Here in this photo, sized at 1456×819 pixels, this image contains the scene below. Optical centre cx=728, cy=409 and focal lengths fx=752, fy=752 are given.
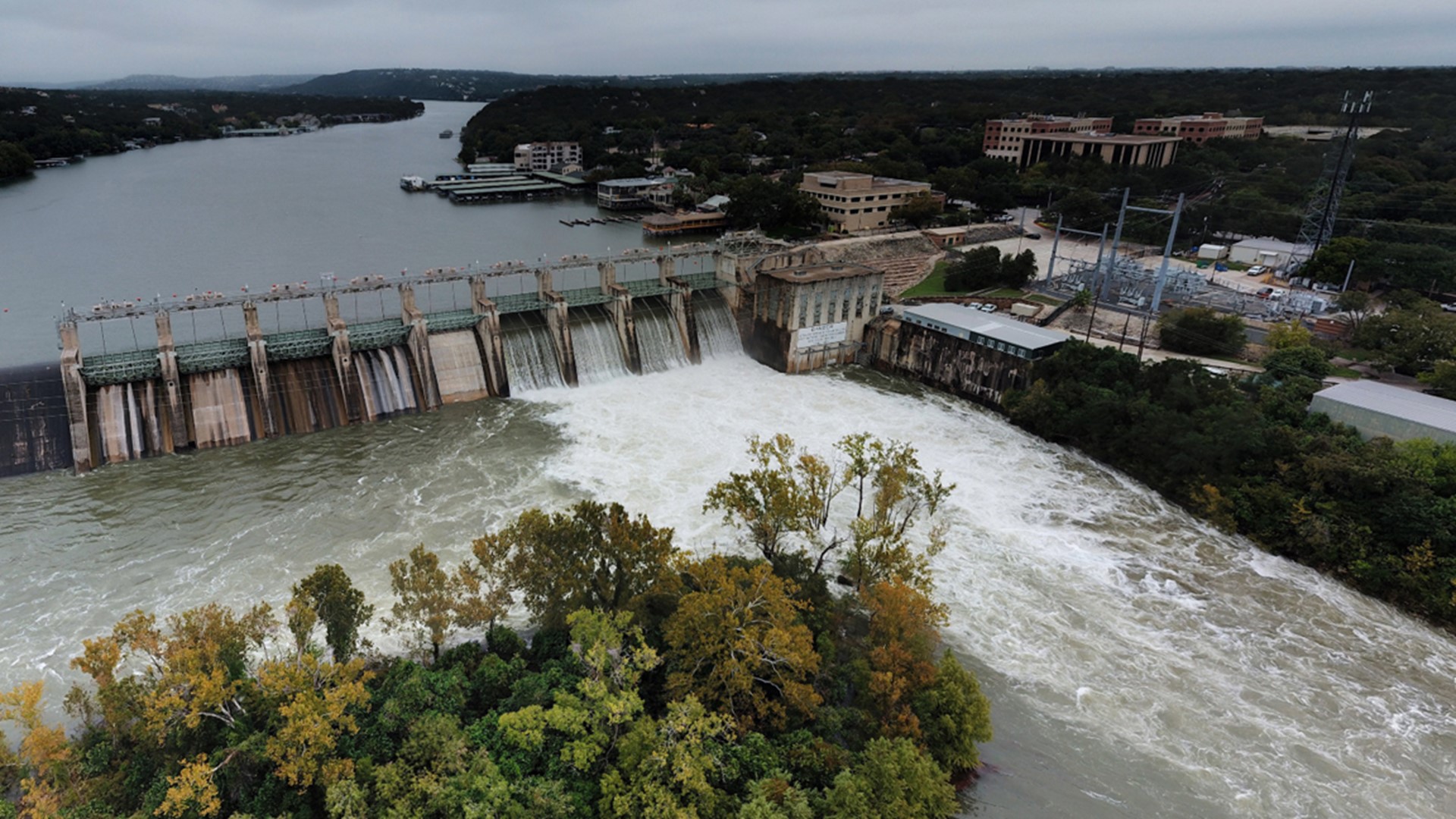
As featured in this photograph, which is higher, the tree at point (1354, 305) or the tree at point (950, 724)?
the tree at point (1354, 305)

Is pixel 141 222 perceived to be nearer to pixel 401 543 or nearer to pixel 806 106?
pixel 401 543

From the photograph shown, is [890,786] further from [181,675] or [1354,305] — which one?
[1354,305]

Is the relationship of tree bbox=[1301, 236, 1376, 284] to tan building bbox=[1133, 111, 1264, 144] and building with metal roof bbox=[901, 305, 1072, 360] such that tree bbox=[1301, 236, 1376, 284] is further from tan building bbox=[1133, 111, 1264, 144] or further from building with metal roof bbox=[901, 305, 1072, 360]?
tan building bbox=[1133, 111, 1264, 144]

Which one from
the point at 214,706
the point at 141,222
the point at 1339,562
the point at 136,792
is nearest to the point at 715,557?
the point at 214,706

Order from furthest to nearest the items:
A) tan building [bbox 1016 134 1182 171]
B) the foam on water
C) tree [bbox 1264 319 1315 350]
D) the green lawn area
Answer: tan building [bbox 1016 134 1182 171] < the green lawn area < tree [bbox 1264 319 1315 350] < the foam on water

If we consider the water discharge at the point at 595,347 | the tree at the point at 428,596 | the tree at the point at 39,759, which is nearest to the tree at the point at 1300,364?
the water discharge at the point at 595,347

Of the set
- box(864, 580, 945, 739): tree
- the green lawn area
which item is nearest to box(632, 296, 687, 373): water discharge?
the green lawn area

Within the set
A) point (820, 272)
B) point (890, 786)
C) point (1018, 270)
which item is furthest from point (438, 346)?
point (1018, 270)

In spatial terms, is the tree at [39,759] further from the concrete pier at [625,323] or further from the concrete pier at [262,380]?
the concrete pier at [625,323]
